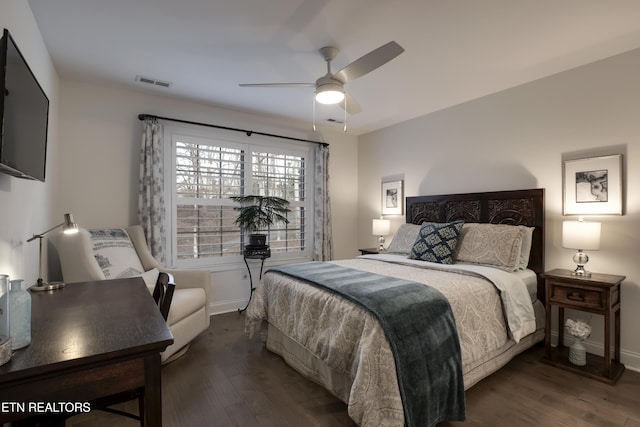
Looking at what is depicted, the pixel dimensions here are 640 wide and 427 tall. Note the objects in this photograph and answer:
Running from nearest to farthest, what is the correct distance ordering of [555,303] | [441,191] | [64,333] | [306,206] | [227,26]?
[64,333], [227,26], [555,303], [441,191], [306,206]

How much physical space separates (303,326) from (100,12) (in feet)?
8.68

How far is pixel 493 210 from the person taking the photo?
11.4 feet

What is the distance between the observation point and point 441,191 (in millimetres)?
4062

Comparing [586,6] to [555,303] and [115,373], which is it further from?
[115,373]

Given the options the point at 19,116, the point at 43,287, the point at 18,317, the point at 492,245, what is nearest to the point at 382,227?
the point at 492,245

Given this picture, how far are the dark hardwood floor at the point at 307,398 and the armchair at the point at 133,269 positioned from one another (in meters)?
0.30

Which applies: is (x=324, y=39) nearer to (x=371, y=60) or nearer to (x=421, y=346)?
(x=371, y=60)

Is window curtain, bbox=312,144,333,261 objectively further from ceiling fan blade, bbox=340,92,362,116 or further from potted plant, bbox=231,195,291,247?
ceiling fan blade, bbox=340,92,362,116

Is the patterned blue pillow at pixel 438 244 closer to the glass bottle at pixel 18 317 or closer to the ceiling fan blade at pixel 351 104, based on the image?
the ceiling fan blade at pixel 351 104

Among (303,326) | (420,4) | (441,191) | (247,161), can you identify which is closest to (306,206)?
(247,161)

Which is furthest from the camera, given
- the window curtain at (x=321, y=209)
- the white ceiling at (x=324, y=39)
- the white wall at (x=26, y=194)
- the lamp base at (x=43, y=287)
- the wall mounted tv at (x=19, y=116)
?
the window curtain at (x=321, y=209)

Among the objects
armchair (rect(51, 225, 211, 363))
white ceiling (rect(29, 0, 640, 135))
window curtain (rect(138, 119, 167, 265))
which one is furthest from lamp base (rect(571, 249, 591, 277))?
window curtain (rect(138, 119, 167, 265))

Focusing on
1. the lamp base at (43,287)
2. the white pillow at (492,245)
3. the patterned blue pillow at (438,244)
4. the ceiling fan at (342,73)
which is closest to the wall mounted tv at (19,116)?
the lamp base at (43,287)

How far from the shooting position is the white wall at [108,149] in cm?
320
